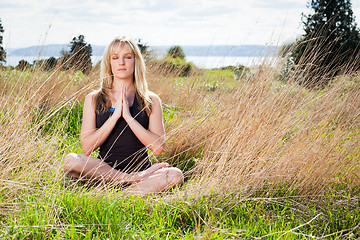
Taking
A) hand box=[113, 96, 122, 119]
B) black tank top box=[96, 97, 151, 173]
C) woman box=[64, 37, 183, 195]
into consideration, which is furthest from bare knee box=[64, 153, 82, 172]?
hand box=[113, 96, 122, 119]

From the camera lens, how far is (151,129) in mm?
2949

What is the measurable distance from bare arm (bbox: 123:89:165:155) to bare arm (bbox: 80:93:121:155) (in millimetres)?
78

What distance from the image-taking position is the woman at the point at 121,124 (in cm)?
279

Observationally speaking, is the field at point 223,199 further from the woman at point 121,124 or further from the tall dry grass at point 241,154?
the woman at point 121,124

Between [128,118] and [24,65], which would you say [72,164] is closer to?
[128,118]

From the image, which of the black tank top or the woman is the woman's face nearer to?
the woman

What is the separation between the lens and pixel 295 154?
8.52 ft

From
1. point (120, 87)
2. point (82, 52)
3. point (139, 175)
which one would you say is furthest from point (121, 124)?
point (82, 52)

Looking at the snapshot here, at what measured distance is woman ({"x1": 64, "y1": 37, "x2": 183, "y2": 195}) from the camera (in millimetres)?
2785

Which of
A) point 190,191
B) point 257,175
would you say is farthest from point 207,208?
point 257,175

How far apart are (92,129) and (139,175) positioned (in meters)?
0.55

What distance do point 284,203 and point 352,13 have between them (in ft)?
22.2

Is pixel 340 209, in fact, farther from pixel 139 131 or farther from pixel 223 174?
pixel 139 131

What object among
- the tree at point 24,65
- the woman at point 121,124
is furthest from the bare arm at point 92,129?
the tree at point 24,65
